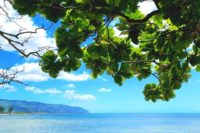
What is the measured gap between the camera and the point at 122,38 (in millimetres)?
3900

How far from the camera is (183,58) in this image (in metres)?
3.99

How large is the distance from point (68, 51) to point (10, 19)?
569 cm

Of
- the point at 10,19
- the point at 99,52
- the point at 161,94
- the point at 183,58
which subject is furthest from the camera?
the point at 10,19

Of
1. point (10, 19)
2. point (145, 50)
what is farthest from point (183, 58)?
point (10, 19)

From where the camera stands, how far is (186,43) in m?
3.18

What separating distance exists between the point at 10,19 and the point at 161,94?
479 cm

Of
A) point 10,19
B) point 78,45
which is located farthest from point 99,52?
point 10,19

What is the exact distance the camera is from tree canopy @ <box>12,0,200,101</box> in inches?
121

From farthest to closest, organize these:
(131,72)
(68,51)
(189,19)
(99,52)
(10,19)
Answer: (10,19)
(131,72)
(99,52)
(68,51)
(189,19)

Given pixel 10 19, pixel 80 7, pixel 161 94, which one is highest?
pixel 10 19

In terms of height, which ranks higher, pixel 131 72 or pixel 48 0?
pixel 48 0

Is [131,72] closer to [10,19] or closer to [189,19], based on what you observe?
[189,19]

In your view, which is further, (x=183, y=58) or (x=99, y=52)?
(x=183, y=58)

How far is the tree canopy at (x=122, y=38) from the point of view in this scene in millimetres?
3078
